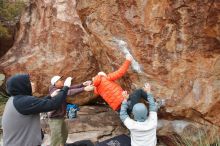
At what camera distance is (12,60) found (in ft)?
33.3

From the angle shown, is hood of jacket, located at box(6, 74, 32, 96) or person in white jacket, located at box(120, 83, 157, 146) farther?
person in white jacket, located at box(120, 83, 157, 146)

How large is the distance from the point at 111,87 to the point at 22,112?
6.91 feet

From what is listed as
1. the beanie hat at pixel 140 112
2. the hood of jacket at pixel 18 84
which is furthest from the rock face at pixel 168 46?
the hood of jacket at pixel 18 84

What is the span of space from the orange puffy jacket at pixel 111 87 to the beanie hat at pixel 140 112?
0.79 meters

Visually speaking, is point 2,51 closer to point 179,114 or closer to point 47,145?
point 47,145

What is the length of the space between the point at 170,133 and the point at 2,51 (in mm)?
5359

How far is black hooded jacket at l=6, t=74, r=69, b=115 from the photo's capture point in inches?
215

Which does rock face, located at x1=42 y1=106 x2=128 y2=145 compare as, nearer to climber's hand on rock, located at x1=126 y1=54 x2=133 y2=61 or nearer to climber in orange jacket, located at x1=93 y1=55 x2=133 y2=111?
climber in orange jacket, located at x1=93 y1=55 x2=133 y2=111

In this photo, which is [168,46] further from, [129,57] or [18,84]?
[18,84]

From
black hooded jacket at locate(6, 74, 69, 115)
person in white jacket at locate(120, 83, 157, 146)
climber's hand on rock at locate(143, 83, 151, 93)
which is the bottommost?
person in white jacket at locate(120, 83, 157, 146)

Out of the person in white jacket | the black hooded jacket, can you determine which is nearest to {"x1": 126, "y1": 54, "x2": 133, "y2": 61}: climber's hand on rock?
the person in white jacket

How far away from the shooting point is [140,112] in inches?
251

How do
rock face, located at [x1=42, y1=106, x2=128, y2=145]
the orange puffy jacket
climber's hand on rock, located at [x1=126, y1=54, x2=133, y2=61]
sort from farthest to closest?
rock face, located at [x1=42, y1=106, x2=128, y2=145] → climber's hand on rock, located at [x1=126, y1=54, x2=133, y2=61] → the orange puffy jacket

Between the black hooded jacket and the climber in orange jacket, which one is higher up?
the black hooded jacket
